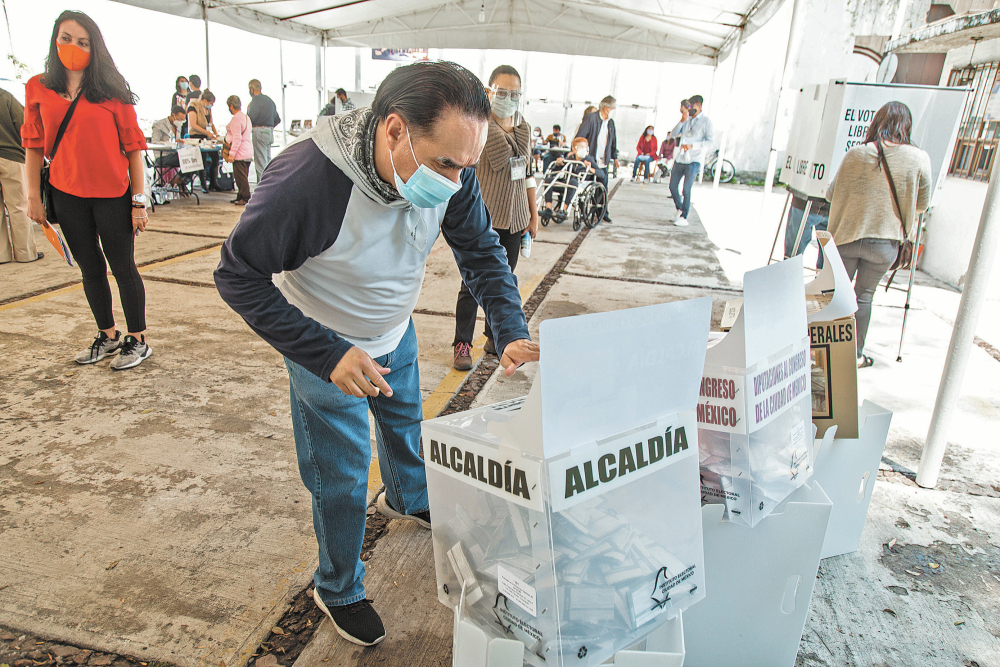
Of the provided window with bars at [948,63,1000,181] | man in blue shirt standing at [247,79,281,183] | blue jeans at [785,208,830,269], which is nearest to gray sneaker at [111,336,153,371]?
blue jeans at [785,208,830,269]

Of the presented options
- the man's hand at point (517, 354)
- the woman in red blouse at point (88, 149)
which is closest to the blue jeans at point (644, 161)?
the woman in red blouse at point (88, 149)

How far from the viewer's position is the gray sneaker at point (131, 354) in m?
3.25

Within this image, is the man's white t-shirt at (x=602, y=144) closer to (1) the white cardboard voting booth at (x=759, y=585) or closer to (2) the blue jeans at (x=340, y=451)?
(2) the blue jeans at (x=340, y=451)

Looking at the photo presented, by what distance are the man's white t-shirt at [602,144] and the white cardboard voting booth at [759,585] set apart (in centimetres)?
752

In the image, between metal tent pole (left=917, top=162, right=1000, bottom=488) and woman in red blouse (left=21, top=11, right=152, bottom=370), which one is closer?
metal tent pole (left=917, top=162, right=1000, bottom=488)

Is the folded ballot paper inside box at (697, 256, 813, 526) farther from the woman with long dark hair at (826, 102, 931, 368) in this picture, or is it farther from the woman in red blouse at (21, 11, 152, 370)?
the woman in red blouse at (21, 11, 152, 370)

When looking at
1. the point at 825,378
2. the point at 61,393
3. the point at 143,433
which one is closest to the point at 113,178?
the point at 61,393

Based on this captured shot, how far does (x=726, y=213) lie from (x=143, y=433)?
33.8 ft

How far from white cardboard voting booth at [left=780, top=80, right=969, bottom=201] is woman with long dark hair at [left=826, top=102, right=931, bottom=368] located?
107 centimetres

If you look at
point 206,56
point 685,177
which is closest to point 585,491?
point 685,177

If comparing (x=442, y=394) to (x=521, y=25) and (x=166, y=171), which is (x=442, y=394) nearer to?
(x=166, y=171)

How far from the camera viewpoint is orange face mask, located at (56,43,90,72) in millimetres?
2719

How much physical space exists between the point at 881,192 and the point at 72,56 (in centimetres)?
426

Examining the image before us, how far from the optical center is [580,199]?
8.03 m
